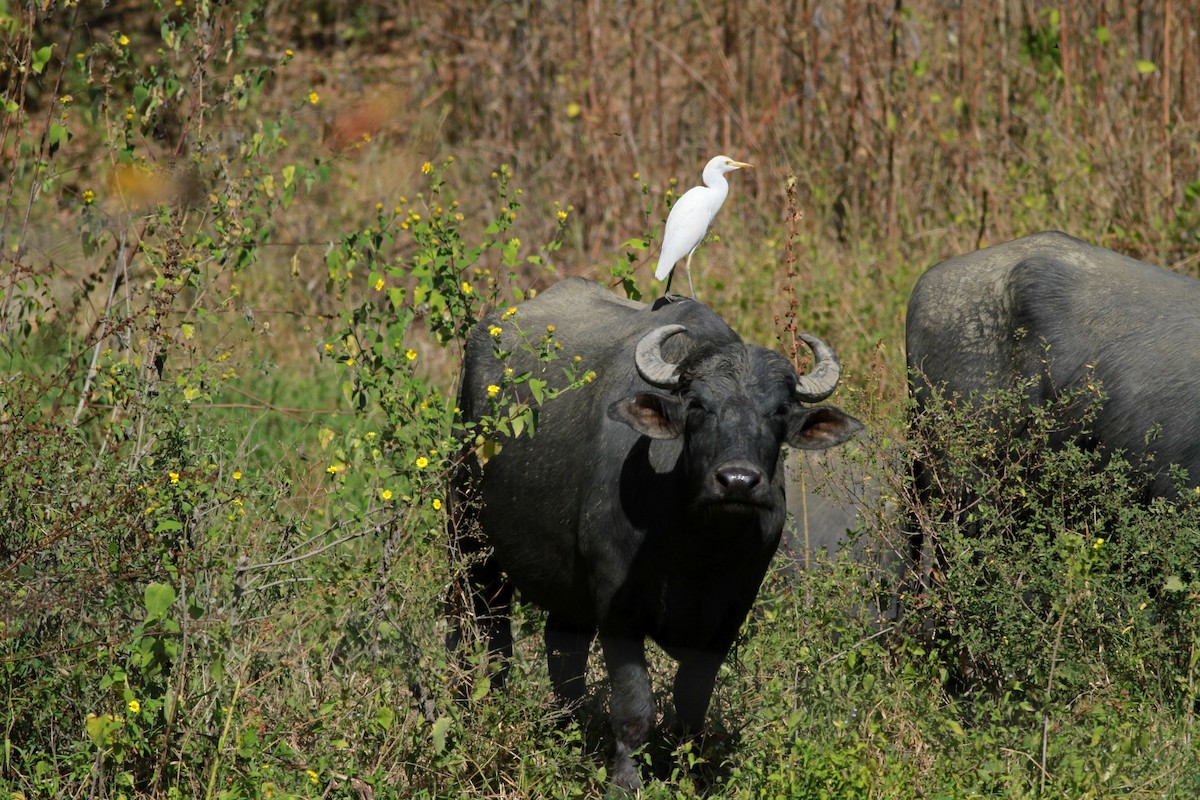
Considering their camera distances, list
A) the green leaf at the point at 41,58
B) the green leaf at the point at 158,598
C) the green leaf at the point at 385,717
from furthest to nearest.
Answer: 1. the green leaf at the point at 41,58
2. the green leaf at the point at 385,717
3. the green leaf at the point at 158,598

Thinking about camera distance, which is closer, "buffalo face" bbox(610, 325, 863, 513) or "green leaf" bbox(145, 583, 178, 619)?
"green leaf" bbox(145, 583, 178, 619)

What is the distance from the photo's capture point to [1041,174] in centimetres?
865

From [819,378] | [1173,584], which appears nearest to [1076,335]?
[1173,584]

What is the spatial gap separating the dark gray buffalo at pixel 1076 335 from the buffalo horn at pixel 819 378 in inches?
38.1

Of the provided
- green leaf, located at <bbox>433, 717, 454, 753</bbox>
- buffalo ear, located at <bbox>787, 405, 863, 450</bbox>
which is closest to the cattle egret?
buffalo ear, located at <bbox>787, 405, 863, 450</bbox>

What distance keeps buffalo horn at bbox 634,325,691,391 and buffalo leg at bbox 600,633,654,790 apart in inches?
30.4

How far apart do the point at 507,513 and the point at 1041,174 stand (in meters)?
4.99

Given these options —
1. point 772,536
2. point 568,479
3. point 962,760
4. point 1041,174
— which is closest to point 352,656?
point 568,479

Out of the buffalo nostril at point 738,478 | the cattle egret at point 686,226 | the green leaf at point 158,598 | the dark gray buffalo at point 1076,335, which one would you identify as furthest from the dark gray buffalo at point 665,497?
the dark gray buffalo at point 1076,335

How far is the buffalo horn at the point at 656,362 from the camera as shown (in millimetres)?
4172

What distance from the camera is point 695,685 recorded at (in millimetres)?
4336

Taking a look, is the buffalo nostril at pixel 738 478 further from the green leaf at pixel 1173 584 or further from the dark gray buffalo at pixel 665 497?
the green leaf at pixel 1173 584

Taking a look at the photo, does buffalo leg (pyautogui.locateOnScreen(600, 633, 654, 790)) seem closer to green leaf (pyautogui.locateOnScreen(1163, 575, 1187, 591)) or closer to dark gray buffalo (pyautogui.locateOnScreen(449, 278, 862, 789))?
dark gray buffalo (pyautogui.locateOnScreen(449, 278, 862, 789))

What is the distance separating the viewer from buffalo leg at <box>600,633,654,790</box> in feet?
13.9
